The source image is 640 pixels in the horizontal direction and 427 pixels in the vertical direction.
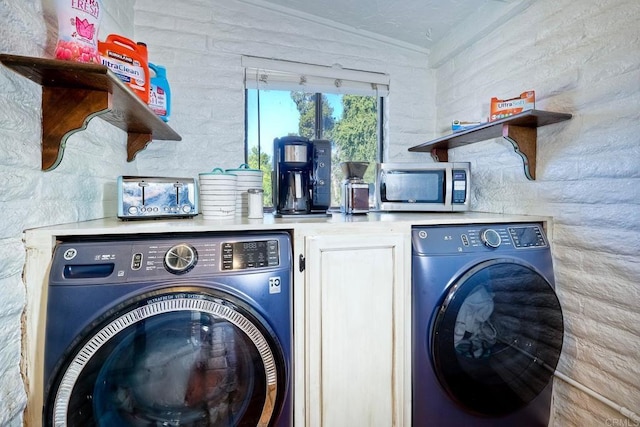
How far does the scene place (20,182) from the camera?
2.75 ft

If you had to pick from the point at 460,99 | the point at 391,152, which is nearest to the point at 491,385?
the point at 391,152

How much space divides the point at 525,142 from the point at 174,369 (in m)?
1.68

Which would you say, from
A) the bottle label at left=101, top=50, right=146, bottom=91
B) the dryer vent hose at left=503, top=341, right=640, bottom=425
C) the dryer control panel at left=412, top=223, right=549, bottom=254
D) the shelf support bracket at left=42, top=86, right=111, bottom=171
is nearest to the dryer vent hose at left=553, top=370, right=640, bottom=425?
the dryer vent hose at left=503, top=341, right=640, bottom=425

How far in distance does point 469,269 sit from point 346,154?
1.17 meters

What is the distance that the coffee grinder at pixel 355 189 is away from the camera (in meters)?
1.51

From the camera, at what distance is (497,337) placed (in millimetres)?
1260

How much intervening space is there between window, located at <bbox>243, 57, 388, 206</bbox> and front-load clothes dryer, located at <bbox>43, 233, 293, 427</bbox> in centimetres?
97

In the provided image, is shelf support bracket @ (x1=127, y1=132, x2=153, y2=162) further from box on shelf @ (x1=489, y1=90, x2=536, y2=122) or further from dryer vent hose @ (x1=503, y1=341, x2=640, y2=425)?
dryer vent hose @ (x1=503, y1=341, x2=640, y2=425)

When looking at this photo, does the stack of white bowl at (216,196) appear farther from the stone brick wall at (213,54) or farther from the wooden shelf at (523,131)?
the wooden shelf at (523,131)

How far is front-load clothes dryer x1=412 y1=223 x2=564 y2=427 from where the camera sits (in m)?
1.19

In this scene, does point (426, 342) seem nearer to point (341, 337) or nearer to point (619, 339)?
point (341, 337)

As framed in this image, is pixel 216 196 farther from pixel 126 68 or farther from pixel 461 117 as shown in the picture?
pixel 461 117

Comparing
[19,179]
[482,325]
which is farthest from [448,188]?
[19,179]

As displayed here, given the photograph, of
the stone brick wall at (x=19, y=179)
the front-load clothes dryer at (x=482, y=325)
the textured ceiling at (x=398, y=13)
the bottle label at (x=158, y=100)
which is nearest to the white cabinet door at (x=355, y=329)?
the front-load clothes dryer at (x=482, y=325)
